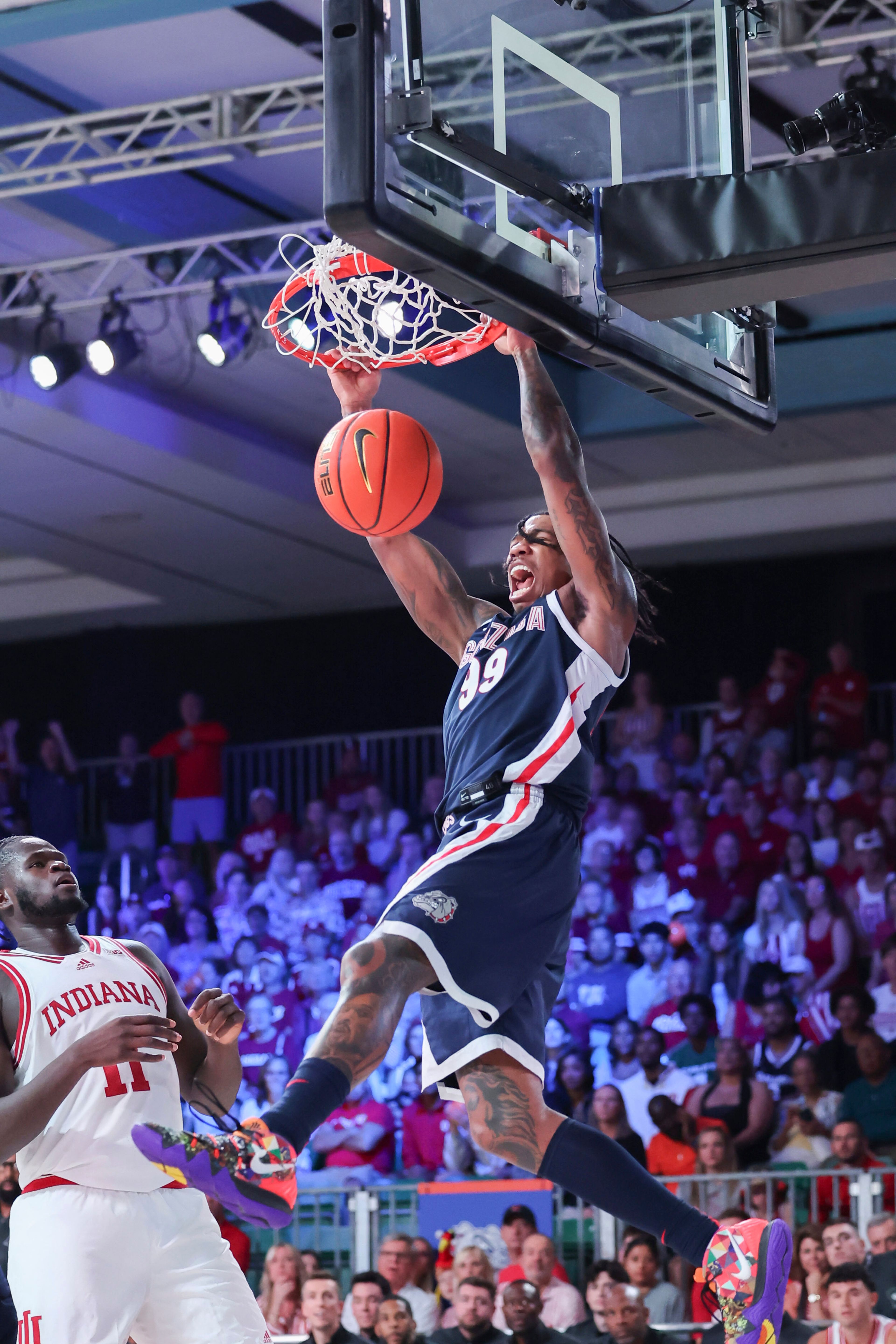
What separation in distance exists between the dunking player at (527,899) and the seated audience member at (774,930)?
6.22m

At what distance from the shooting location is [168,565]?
567 inches

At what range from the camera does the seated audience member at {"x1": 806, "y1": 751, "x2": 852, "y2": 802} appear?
456 inches

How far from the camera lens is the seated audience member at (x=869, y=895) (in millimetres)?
10586

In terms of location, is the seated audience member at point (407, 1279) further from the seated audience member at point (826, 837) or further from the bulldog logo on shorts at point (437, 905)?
the bulldog logo on shorts at point (437, 905)

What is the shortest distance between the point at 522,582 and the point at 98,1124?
1.77m

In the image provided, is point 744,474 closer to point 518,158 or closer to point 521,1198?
point 521,1198

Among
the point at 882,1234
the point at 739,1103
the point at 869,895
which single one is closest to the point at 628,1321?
the point at 882,1234

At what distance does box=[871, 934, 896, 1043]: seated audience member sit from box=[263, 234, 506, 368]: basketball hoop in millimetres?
5816

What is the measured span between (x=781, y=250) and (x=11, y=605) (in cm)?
1229

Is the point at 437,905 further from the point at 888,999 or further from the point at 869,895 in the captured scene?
the point at 869,895

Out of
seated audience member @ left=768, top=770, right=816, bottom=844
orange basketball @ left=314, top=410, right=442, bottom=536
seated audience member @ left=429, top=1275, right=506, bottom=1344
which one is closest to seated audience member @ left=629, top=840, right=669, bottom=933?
seated audience member @ left=768, top=770, right=816, bottom=844

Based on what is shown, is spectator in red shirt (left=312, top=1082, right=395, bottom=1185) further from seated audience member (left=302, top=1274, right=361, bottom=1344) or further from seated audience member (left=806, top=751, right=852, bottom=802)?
seated audience member (left=806, top=751, right=852, bottom=802)

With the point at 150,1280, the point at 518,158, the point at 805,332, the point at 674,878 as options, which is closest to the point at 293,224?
the point at 805,332

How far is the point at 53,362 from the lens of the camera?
1079cm
